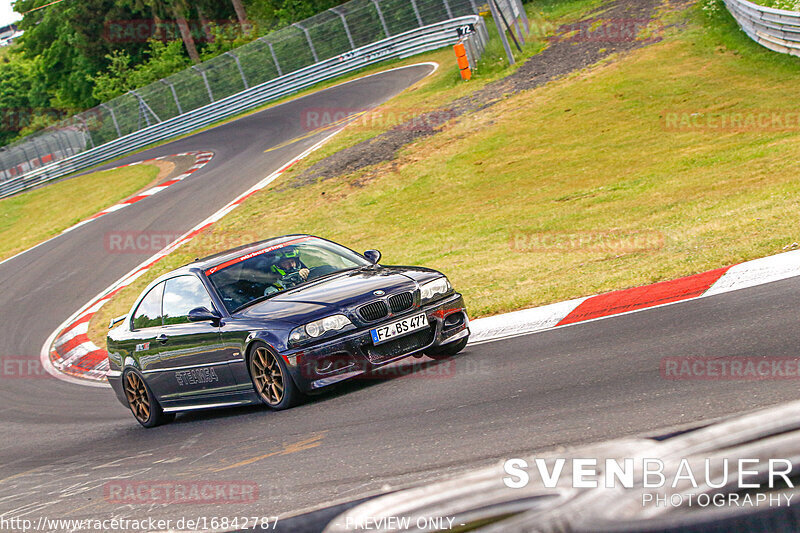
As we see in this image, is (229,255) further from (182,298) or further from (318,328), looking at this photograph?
(318,328)

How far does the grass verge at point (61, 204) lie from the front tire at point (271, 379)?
18.4 m

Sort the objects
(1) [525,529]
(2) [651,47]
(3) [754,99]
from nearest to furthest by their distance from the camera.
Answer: (1) [525,529] < (3) [754,99] < (2) [651,47]

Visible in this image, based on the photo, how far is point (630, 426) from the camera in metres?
4.51

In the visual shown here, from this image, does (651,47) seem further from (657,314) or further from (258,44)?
(258,44)

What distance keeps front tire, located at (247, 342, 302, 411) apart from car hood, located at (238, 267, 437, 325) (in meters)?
0.32

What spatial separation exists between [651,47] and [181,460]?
20.1 m

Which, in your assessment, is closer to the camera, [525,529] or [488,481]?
[525,529]

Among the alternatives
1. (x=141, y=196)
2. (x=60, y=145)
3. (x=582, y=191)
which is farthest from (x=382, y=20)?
(x=582, y=191)

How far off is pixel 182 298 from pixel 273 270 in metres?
0.94

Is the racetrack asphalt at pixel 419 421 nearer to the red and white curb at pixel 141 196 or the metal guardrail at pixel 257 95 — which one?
the red and white curb at pixel 141 196

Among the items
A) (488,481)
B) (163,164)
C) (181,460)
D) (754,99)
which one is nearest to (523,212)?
(754,99)

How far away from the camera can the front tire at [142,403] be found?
859 cm

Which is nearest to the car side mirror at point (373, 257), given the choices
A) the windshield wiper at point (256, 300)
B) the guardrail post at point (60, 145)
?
the windshield wiper at point (256, 300)

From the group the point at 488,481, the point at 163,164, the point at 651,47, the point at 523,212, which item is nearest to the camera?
the point at 488,481
